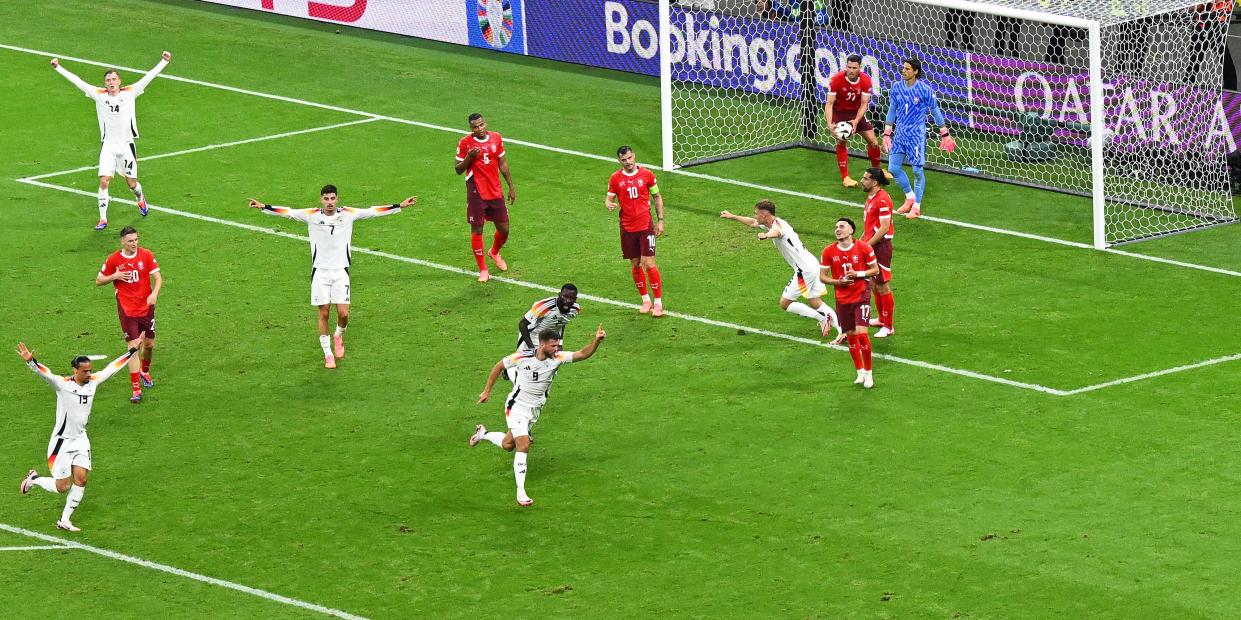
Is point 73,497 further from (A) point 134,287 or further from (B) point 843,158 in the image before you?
(B) point 843,158

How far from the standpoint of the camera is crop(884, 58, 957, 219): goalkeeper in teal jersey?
86.7 feet

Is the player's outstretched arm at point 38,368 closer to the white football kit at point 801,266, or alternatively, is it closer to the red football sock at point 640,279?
the red football sock at point 640,279

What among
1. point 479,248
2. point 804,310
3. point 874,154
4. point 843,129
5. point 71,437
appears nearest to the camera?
point 71,437

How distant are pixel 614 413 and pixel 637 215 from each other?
3.33 meters

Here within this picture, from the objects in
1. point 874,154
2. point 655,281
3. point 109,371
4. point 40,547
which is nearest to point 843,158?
point 874,154

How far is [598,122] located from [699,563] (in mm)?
16793

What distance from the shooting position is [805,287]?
2198 cm

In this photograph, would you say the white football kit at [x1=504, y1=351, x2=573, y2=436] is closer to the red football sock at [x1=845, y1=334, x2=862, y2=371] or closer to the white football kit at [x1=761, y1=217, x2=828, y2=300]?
the red football sock at [x1=845, y1=334, x2=862, y2=371]

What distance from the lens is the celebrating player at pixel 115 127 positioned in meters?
26.0

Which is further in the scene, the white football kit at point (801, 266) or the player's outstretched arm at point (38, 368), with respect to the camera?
the white football kit at point (801, 266)

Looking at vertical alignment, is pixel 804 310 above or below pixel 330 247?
below

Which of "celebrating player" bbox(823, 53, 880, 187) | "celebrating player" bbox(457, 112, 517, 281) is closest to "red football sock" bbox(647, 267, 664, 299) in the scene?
"celebrating player" bbox(457, 112, 517, 281)

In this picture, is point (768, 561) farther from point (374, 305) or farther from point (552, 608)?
point (374, 305)

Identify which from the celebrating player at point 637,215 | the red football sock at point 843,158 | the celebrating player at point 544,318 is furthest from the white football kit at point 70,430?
the red football sock at point 843,158
